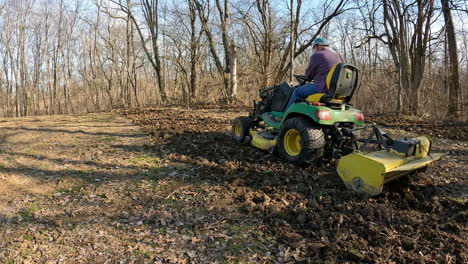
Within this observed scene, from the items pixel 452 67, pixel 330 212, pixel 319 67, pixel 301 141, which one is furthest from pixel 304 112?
pixel 452 67

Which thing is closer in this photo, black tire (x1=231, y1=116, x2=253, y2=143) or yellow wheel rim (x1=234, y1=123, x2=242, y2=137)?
black tire (x1=231, y1=116, x2=253, y2=143)

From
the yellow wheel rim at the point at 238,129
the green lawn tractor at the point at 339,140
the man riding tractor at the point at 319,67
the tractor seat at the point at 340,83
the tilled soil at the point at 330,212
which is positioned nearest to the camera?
the tilled soil at the point at 330,212

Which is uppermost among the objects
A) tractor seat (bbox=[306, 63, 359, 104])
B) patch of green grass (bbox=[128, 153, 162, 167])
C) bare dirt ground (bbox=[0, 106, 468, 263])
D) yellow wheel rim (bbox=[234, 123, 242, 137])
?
tractor seat (bbox=[306, 63, 359, 104])

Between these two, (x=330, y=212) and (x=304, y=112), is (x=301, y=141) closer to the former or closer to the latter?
(x=304, y=112)

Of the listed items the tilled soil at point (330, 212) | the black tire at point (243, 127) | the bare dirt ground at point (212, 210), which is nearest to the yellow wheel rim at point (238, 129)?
the black tire at point (243, 127)

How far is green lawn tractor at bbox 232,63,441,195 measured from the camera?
3361mm

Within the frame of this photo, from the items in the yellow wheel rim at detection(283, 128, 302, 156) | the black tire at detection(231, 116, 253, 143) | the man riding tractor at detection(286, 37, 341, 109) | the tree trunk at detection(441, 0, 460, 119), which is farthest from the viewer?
the tree trunk at detection(441, 0, 460, 119)

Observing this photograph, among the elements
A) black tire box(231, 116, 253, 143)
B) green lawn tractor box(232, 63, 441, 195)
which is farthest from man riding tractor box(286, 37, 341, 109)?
black tire box(231, 116, 253, 143)

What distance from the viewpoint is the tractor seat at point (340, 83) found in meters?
4.17

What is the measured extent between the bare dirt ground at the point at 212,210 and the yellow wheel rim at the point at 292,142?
319mm

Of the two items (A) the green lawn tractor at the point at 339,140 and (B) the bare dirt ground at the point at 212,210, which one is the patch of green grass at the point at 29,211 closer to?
(B) the bare dirt ground at the point at 212,210

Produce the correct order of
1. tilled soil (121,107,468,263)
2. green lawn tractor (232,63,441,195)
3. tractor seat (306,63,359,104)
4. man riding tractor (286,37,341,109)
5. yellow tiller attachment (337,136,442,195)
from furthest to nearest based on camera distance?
1. man riding tractor (286,37,341,109)
2. tractor seat (306,63,359,104)
3. green lawn tractor (232,63,441,195)
4. yellow tiller attachment (337,136,442,195)
5. tilled soil (121,107,468,263)

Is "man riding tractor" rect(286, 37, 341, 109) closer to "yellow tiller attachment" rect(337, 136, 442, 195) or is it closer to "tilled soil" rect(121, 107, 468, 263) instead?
"tilled soil" rect(121, 107, 468, 263)

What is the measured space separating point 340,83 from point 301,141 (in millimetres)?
973
